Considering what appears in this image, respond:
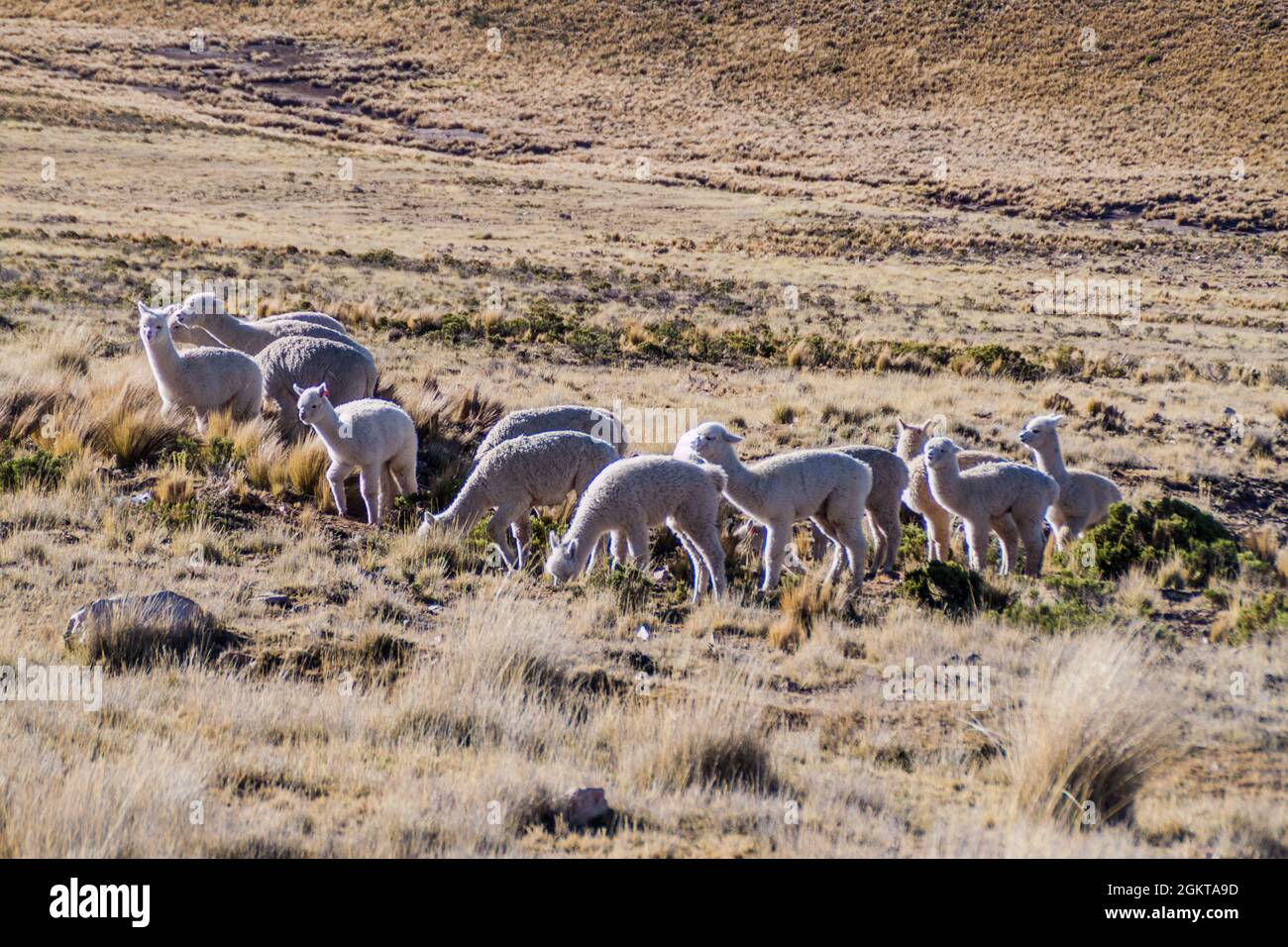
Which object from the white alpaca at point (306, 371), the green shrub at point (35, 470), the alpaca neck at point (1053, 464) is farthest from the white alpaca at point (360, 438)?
the alpaca neck at point (1053, 464)

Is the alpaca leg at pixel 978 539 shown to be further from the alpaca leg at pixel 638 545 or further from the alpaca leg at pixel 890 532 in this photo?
the alpaca leg at pixel 638 545

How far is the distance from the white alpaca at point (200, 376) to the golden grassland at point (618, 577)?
379 mm

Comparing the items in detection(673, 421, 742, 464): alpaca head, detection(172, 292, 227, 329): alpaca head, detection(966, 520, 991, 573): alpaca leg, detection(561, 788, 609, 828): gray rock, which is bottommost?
detection(561, 788, 609, 828): gray rock

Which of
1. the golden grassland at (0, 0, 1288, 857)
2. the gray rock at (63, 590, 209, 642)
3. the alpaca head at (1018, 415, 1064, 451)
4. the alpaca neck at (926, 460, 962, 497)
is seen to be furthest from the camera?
the alpaca head at (1018, 415, 1064, 451)

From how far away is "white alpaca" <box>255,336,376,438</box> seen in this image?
12.3m

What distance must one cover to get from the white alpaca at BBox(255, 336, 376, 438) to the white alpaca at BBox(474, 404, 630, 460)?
227cm

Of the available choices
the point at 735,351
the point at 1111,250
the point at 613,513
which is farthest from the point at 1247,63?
the point at 613,513

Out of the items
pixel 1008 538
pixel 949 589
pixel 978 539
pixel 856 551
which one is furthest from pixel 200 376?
pixel 1008 538

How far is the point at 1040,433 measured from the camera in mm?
11195

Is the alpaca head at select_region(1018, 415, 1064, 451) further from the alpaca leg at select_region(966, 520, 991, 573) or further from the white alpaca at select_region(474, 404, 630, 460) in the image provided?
the white alpaca at select_region(474, 404, 630, 460)

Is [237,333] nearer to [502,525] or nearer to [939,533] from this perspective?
[502,525]

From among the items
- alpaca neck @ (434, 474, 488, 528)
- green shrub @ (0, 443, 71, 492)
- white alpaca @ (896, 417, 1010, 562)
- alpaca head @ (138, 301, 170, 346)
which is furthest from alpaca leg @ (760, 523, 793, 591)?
alpaca head @ (138, 301, 170, 346)

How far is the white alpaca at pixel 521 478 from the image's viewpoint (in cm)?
953
